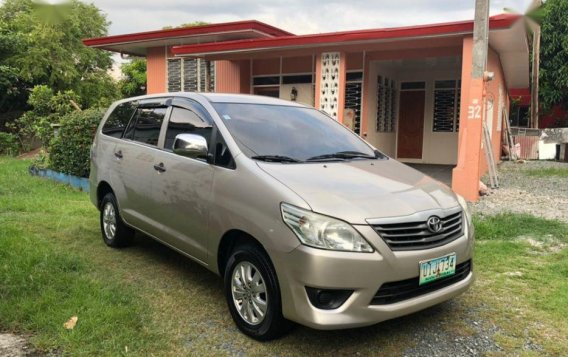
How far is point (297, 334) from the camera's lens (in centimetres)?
344

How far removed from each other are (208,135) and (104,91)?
26.3 m

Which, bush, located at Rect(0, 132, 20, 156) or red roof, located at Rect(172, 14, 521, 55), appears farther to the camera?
bush, located at Rect(0, 132, 20, 156)

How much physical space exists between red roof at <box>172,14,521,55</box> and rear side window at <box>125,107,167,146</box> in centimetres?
571

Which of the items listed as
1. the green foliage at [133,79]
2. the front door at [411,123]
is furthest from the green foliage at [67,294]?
the green foliage at [133,79]

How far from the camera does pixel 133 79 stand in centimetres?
3119

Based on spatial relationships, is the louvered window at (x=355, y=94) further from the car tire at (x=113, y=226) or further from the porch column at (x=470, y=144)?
the car tire at (x=113, y=226)

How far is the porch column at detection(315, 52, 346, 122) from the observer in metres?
10.7

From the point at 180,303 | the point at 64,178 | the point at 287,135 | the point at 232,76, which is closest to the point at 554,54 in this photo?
the point at 232,76

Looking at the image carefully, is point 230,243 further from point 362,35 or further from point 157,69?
point 157,69

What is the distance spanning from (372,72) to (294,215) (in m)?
10.0

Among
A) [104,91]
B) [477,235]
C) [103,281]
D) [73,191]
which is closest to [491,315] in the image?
[477,235]

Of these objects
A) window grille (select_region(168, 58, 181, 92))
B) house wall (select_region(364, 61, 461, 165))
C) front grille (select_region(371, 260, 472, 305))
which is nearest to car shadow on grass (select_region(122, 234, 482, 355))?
front grille (select_region(371, 260, 472, 305))

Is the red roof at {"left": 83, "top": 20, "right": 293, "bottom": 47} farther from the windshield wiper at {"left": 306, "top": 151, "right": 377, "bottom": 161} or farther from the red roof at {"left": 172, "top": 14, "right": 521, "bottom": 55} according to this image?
the windshield wiper at {"left": 306, "top": 151, "right": 377, "bottom": 161}

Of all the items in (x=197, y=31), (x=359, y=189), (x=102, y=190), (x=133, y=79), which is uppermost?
(x=133, y=79)
